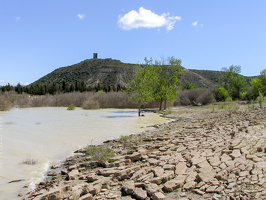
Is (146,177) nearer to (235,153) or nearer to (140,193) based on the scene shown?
(140,193)

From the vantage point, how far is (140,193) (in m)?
4.14

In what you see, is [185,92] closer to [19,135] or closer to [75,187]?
[19,135]

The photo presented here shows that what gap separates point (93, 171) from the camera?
230 inches

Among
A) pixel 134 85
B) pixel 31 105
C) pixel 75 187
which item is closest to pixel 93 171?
pixel 75 187

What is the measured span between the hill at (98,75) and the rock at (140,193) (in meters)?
76.0

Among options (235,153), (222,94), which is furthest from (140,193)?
(222,94)

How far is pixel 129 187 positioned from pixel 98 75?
86.8m

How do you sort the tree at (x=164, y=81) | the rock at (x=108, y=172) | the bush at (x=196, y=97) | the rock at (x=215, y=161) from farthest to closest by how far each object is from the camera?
1. the bush at (x=196, y=97)
2. the tree at (x=164, y=81)
3. the rock at (x=108, y=172)
4. the rock at (x=215, y=161)

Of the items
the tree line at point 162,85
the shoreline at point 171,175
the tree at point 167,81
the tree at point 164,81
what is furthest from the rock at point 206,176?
the tree at point 167,81

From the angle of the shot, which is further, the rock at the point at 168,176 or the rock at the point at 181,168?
the rock at the point at 181,168

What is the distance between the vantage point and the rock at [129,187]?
4.29m

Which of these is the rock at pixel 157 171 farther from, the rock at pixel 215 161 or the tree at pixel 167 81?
the tree at pixel 167 81

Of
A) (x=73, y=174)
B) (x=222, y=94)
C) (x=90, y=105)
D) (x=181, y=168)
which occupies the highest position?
(x=222, y=94)

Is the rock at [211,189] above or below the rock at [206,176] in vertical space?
below
